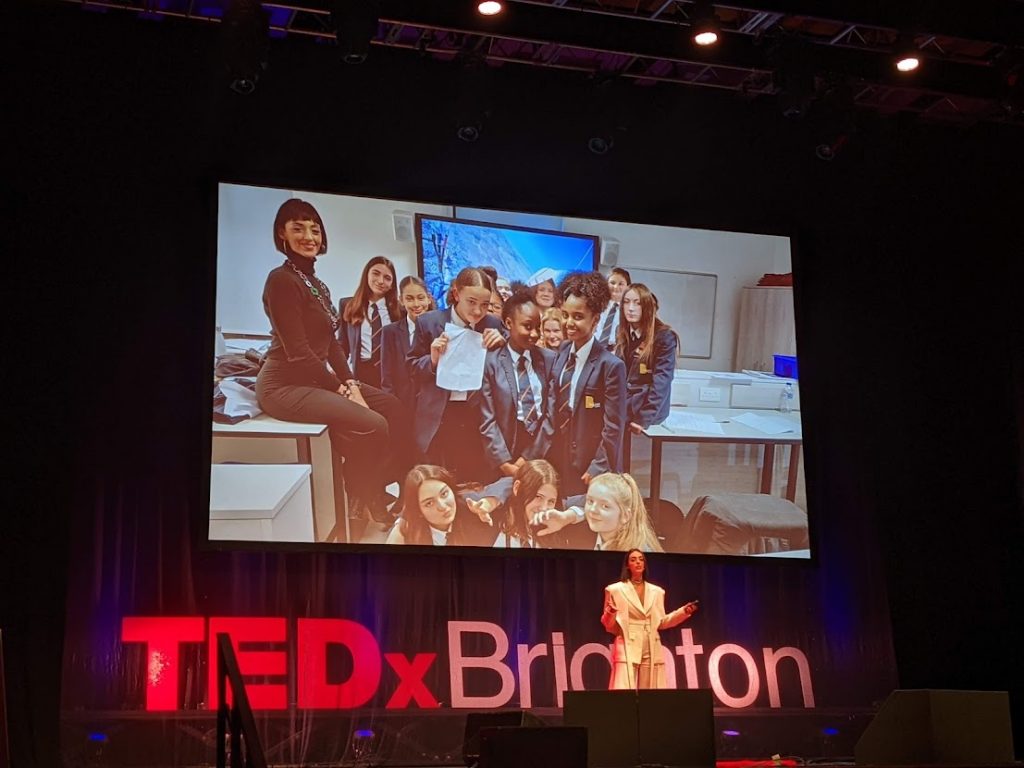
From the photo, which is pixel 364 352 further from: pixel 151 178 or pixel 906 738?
pixel 906 738

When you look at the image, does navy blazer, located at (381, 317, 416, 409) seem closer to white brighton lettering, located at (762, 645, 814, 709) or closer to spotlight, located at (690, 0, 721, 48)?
spotlight, located at (690, 0, 721, 48)

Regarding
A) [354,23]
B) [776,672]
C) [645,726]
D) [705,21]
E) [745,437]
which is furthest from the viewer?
[745,437]

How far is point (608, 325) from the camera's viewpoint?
8.14m

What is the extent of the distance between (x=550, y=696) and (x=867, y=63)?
470 cm

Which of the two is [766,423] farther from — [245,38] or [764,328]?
[245,38]

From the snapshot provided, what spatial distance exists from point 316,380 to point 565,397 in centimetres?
166

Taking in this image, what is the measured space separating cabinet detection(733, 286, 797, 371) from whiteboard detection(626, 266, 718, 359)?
0.79 feet

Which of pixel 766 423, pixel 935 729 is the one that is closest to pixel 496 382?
pixel 766 423

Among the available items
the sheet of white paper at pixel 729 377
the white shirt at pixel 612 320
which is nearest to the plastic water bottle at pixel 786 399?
the sheet of white paper at pixel 729 377

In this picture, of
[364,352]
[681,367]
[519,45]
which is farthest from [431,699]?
[519,45]

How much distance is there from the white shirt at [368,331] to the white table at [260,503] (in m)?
0.84

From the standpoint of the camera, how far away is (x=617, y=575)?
8.04 m

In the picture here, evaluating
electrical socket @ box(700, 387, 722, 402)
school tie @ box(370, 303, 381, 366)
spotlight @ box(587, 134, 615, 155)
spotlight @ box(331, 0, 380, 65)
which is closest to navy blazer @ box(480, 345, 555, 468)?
school tie @ box(370, 303, 381, 366)

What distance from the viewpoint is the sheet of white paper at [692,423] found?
8.14 meters
